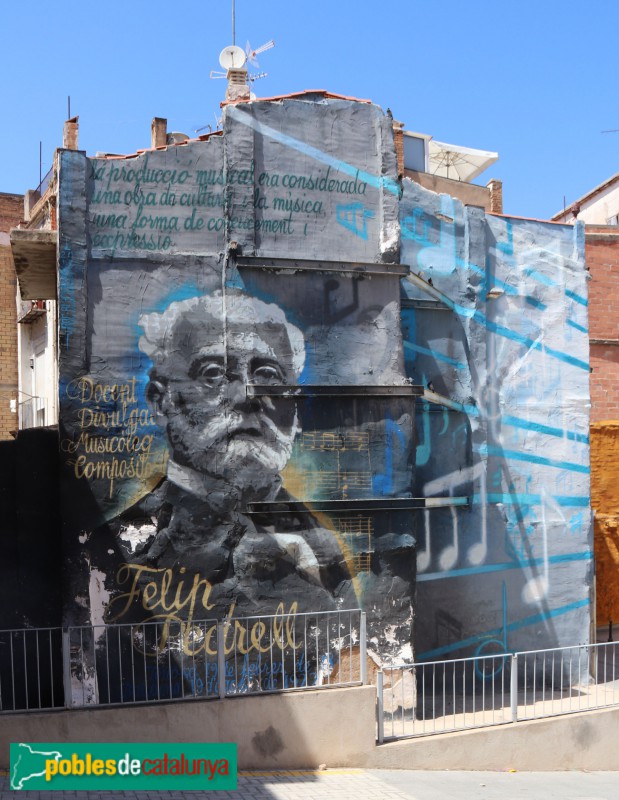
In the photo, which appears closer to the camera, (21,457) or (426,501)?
(21,457)

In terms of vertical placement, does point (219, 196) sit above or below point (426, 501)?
above

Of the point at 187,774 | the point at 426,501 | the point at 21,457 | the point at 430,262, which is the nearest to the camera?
the point at 187,774

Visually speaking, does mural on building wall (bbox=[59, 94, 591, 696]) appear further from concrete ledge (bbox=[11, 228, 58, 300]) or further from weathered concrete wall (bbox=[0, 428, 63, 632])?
concrete ledge (bbox=[11, 228, 58, 300])

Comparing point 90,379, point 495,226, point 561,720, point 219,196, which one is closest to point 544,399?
point 495,226

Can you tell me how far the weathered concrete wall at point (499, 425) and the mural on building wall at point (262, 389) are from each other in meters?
0.07

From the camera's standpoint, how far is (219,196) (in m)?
12.0

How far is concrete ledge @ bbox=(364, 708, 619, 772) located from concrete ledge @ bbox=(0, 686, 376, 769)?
490 mm

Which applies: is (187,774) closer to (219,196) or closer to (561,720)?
(561,720)

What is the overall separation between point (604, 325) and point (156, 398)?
14.3m

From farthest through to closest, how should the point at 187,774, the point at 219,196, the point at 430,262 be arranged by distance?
the point at 430,262 < the point at 219,196 < the point at 187,774

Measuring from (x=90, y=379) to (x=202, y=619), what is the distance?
3163 millimetres

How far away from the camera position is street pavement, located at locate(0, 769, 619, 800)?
31.6 feet

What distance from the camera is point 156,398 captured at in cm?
1161

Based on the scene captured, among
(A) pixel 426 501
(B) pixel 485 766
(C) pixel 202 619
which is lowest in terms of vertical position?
(B) pixel 485 766
